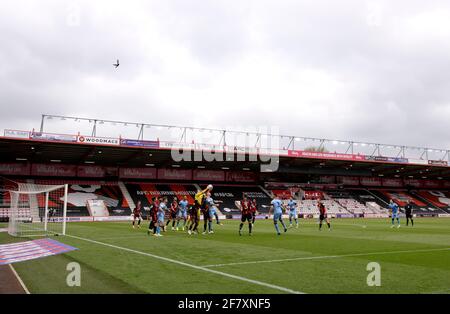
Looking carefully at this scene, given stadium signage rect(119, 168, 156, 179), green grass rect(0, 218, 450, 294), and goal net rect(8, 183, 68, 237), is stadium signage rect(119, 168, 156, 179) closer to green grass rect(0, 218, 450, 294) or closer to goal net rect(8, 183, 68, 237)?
goal net rect(8, 183, 68, 237)

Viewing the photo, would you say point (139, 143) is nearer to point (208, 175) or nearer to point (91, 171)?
point (91, 171)

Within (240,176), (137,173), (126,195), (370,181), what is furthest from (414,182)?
(126,195)

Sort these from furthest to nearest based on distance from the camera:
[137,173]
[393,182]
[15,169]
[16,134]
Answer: [393,182]
[137,173]
[15,169]
[16,134]

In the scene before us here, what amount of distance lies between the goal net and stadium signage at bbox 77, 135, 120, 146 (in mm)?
6613

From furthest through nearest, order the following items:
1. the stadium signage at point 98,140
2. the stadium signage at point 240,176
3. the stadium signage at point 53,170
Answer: the stadium signage at point 240,176, the stadium signage at point 53,170, the stadium signage at point 98,140

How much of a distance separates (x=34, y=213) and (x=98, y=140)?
44.4 ft

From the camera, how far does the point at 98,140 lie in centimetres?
4238

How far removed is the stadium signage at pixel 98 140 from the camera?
1631 inches

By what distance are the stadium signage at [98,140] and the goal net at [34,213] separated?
21.7 ft

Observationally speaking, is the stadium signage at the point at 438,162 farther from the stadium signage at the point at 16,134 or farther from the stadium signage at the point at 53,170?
the stadium signage at the point at 16,134

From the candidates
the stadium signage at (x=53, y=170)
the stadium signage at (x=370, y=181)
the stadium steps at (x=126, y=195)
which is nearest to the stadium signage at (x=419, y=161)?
the stadium signage at (x=370, y=181)

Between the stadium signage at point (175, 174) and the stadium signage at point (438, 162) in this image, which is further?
the stadium signage at point (438, 162)

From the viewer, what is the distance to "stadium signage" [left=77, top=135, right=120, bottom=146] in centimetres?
4144

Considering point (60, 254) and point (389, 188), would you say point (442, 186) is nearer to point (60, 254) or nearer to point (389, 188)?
point (389, 188)
